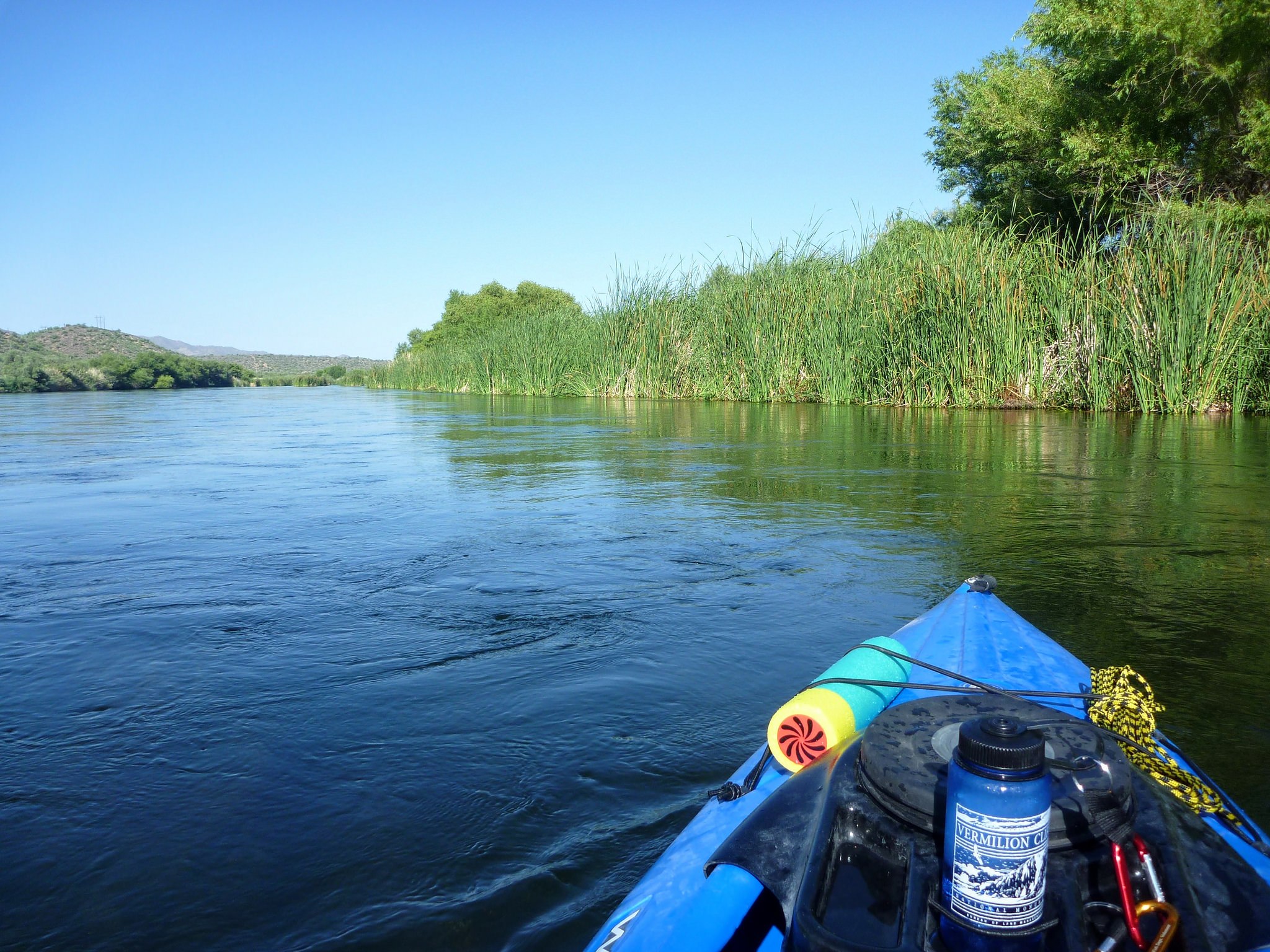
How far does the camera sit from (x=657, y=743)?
2482mm

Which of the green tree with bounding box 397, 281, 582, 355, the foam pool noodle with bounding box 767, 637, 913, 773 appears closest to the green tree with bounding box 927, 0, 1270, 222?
the foam pool noodle with bounding box 767, 637, 913, 773

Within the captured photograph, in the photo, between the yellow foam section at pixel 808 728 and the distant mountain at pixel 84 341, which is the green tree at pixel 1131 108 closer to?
the yellow foam section at pixel 808 728

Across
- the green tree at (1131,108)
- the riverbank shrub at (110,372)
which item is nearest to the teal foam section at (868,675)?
the green tree at (1131,108)

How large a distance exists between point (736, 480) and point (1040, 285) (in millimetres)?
8733

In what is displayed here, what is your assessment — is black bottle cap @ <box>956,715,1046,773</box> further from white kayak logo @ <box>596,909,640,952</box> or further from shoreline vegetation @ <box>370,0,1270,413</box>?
shoreline vegetation @ <box>370,0,1270,413</box>

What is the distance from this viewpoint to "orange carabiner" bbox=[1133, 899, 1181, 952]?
3.38 feet

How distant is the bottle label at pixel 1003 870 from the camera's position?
1039mm

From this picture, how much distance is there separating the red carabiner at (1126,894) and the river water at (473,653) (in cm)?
99

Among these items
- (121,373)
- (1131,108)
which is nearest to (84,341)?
(121,373)

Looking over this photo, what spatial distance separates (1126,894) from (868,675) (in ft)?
2.82

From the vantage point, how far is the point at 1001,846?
3.42ft

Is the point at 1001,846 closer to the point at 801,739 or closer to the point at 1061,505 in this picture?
the point at 801,739

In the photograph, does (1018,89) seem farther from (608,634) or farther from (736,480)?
(608,634)

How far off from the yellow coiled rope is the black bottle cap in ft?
1.80
